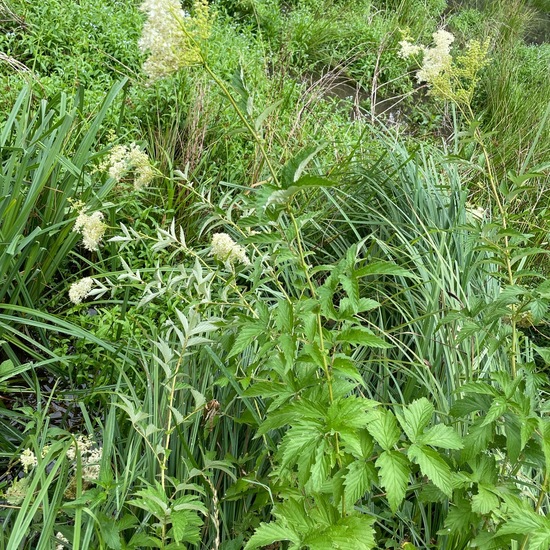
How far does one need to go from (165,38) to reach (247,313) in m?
0.88

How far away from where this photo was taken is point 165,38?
52.4 inches

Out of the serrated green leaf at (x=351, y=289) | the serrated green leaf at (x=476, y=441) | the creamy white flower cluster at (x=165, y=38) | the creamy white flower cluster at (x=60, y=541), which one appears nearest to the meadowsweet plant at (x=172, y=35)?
the creamy white flower cluster at (x=165, y=38)

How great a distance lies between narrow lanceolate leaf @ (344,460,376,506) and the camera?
124 centimetres

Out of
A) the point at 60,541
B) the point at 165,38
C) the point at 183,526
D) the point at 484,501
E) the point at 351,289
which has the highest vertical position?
the point at 165,38

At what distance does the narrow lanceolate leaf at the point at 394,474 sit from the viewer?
47.3 inches

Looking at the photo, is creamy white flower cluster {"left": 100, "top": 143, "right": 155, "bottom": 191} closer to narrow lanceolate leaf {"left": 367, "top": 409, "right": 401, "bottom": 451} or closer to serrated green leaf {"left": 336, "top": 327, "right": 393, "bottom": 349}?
serrated green leaf {"left": 336, "top": 327, "right": 393, "bottom": 349}

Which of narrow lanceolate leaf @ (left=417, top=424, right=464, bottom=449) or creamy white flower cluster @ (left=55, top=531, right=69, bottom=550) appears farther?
creamy white flower cluster @ (left=55, top=531, right=69, bottom=550)

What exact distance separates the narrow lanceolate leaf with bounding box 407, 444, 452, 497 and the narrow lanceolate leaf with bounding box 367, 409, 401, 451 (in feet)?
0.13

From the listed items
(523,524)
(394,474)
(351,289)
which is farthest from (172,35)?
(523,524)

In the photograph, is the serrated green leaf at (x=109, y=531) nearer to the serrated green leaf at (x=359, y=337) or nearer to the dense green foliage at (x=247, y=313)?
the dense green foliage at (x=247, y=313)

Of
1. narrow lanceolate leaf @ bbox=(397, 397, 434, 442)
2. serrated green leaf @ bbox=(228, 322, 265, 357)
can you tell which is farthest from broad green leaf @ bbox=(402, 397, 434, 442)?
serrated green leaf @ bbox=(228, 322, 265, 357)

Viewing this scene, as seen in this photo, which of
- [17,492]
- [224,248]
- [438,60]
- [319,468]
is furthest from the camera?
[438,60]

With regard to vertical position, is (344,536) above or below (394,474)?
below

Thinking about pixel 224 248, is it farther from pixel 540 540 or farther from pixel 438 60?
pixel 540 540
